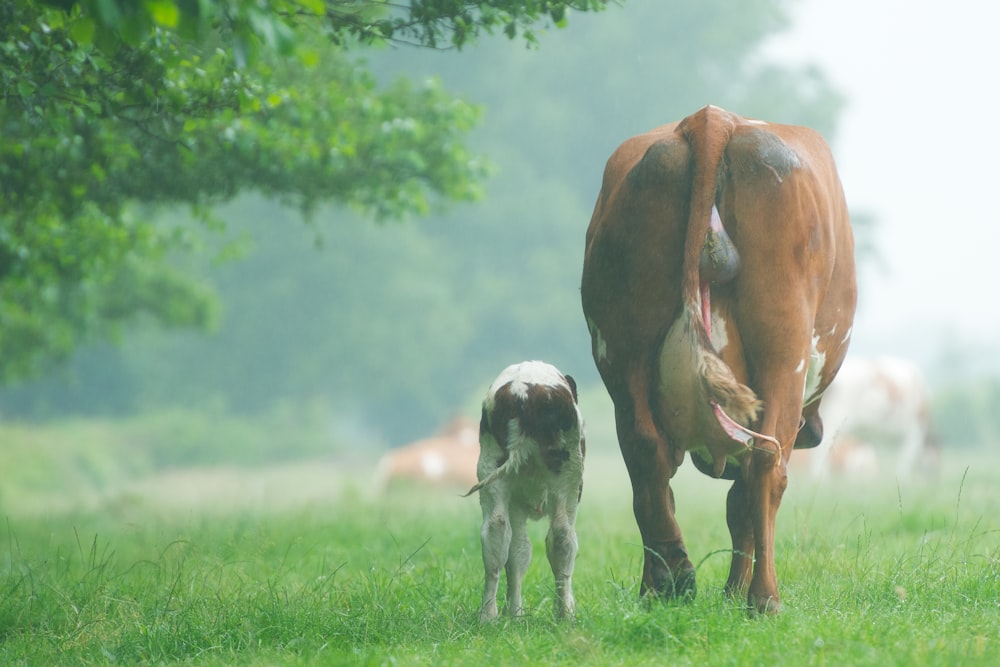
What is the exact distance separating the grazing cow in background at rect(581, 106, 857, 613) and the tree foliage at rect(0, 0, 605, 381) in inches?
41.0

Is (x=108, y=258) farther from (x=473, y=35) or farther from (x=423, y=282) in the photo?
(x=423, y=282)

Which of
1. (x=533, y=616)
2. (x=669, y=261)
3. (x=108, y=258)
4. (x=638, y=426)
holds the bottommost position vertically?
(x=533, y=616)

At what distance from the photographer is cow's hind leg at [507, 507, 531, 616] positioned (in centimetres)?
510

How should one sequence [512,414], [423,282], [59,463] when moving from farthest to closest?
[423,282] < [59,463] < [512,414]

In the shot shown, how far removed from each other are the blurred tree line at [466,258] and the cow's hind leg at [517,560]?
2915 centimetres

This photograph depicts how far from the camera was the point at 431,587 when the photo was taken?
5570 mm

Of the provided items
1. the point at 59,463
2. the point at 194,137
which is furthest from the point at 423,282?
the point at 194,137

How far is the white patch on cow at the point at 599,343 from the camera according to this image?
4.99 meters

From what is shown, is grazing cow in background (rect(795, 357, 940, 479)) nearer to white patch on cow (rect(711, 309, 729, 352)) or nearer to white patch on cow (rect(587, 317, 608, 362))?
white patch on cow (rect(587, 317, 608, 362))

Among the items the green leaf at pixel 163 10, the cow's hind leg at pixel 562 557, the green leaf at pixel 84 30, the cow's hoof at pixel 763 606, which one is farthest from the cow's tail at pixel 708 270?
the green leaf at pixel 84 30

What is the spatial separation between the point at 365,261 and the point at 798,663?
32156 millimetres

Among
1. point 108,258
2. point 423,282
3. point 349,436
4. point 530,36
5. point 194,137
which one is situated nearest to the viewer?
point 530,36

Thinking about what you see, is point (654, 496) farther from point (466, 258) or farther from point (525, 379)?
point (466, 258)

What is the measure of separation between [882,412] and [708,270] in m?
14.6
